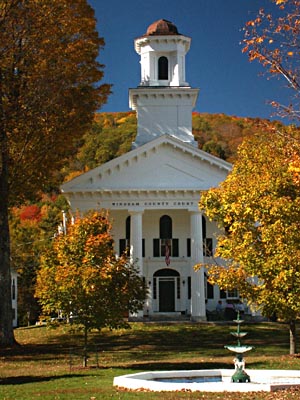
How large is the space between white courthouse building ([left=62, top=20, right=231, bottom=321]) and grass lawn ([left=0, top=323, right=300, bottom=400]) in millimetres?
5983

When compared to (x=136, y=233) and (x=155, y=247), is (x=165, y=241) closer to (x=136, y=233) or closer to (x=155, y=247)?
(x=155, y=247)

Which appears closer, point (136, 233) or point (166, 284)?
point (136, 233)

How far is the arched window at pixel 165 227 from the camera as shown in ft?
150

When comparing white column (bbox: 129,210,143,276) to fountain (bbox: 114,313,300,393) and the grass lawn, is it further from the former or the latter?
fountain (bbox: 114,313,300,393)

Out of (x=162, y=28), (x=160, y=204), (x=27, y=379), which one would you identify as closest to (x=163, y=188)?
(x=160, y=204)

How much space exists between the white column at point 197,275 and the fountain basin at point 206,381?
76.0 ft

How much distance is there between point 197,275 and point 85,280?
21272mm

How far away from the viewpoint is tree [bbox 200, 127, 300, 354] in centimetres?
2247

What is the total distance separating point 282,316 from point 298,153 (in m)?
11.7

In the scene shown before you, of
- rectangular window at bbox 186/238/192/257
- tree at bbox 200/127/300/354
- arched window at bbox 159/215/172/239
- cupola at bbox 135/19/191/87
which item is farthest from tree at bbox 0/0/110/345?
cupola at bbox 135/19/191/87

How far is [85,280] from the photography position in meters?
21.8

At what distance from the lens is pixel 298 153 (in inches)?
522

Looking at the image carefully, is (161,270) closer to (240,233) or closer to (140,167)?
(140,167)

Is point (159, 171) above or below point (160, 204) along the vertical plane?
above
